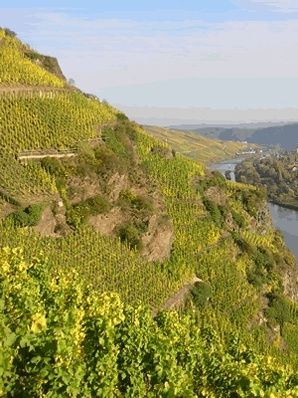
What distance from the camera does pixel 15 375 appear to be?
53.5 ft

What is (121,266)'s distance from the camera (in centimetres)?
4416

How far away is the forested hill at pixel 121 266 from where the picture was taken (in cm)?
1755

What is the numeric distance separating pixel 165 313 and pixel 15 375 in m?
12.0

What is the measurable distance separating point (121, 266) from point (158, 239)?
7.70 metres

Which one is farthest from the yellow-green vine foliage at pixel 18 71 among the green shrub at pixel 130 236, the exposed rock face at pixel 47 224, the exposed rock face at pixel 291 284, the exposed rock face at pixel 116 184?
the exposed rock face at pixel 291 284

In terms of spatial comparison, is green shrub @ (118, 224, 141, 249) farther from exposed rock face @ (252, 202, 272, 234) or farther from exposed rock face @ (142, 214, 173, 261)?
exposed rock face @ (252, 202, 272, 234)

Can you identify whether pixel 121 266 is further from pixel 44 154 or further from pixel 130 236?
pixel 44 154

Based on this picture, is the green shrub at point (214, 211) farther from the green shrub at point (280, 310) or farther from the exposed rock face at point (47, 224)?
the exposed rock face at point (47, 224)

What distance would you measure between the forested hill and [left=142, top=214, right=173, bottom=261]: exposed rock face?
0.45ft

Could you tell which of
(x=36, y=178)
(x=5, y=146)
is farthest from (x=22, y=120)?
(x=36, y=178)

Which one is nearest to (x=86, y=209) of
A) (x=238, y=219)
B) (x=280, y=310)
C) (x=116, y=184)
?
(x=116, y=184)

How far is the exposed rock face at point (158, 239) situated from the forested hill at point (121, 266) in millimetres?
138

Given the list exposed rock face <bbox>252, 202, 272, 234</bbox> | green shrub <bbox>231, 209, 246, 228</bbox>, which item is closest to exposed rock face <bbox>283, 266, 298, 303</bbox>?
exposed rock face <bbox>252, 202, 272, 234</bbox>

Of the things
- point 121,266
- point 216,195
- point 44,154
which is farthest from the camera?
point 216,195
